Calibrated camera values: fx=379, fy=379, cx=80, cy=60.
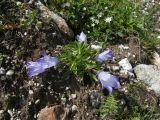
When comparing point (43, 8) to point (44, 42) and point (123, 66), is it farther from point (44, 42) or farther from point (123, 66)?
point (123, 66)

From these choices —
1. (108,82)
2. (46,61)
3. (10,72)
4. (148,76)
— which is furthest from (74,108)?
(148,76)

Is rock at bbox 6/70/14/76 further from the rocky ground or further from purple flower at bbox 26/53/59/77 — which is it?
purple flower at bbox 26/53/59/77

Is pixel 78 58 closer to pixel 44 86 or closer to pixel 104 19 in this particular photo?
pixel 44 86

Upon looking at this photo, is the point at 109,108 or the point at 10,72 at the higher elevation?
the point at 10,72

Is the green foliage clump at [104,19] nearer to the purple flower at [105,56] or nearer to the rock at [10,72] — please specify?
the purple flower at [105,56]

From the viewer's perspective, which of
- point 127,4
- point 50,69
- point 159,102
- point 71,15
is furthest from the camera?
point 127,4

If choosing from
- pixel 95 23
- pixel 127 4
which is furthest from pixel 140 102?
pixel 127 4
